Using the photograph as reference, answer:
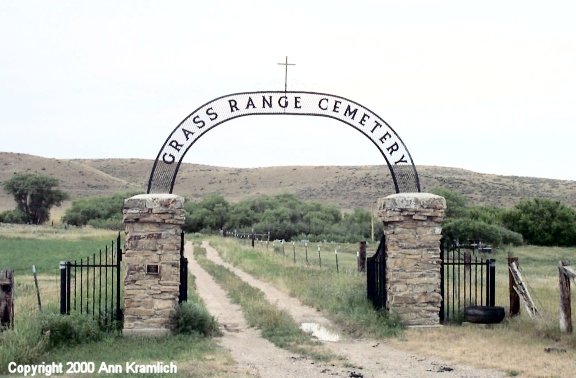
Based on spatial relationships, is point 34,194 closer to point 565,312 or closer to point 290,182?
point 290,182

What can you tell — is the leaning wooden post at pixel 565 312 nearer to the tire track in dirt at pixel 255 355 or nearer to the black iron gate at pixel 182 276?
the tire track in dirt at pixel 255 355

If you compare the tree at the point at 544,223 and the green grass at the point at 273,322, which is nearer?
the green grass at the point at 273,322

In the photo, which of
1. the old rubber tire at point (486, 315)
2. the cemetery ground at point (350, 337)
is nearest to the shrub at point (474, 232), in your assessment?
the cemetery ground at point (350, 337)

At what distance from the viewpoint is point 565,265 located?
1318 centimetres

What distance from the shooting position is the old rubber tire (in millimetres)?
14195

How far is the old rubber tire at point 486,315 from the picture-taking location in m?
14.2

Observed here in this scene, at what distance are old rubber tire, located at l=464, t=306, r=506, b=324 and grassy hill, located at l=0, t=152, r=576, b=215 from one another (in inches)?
2417

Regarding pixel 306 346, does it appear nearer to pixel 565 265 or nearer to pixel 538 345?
pixel 538 345

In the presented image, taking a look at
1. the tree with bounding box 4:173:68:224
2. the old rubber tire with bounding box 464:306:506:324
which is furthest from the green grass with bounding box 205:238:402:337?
the tree with bounding box 4:173:68:224

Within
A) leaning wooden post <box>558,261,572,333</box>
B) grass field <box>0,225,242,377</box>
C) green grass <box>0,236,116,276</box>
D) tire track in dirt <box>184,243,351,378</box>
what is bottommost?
green grass <box>0,236,116,276</box>

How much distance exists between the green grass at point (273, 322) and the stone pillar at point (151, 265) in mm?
1983

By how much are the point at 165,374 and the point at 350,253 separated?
28923 mm

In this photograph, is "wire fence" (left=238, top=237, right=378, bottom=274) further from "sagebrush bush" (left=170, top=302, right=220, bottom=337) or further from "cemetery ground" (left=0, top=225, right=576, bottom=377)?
"sagebrush bush" (left=170, top=302, right=220, bottom=337)

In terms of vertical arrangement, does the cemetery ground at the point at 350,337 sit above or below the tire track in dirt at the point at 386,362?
above
